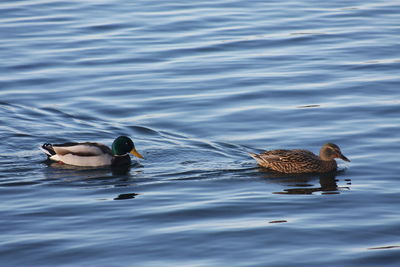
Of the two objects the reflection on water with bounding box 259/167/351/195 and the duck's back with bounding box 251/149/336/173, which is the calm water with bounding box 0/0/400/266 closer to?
the reflection on water with bounding box 259/167/351/195

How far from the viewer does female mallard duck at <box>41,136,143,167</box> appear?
1533 cm

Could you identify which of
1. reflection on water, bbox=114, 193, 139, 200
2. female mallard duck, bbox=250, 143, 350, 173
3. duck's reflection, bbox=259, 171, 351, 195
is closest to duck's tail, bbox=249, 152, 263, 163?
female mallard duck, bbox=250, 143, 350, 173

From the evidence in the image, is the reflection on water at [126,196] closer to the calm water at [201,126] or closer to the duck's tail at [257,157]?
the calm water at [201,126]

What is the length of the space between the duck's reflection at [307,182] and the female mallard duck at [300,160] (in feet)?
0.32

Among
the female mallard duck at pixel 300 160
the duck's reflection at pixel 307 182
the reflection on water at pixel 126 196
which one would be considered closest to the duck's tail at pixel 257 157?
the female mallard duck at pixel 300 160

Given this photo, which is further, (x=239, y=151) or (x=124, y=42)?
(x=124, y=42)

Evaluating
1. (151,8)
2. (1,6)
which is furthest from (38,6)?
(151,8)

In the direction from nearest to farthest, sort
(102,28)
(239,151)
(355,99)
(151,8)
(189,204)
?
1. (189,204)
2. (239,151)
3. (355,99)
4. (102,28)
5. (151,8)

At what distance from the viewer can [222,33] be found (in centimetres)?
2511

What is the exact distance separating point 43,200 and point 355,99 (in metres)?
7.54

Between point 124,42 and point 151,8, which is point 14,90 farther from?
point 151,8

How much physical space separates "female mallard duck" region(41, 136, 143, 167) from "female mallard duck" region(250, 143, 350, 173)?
225 cm

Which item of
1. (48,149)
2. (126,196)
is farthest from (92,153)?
(126,196)

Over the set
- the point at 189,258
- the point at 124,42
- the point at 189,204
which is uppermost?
the point at 124,42
